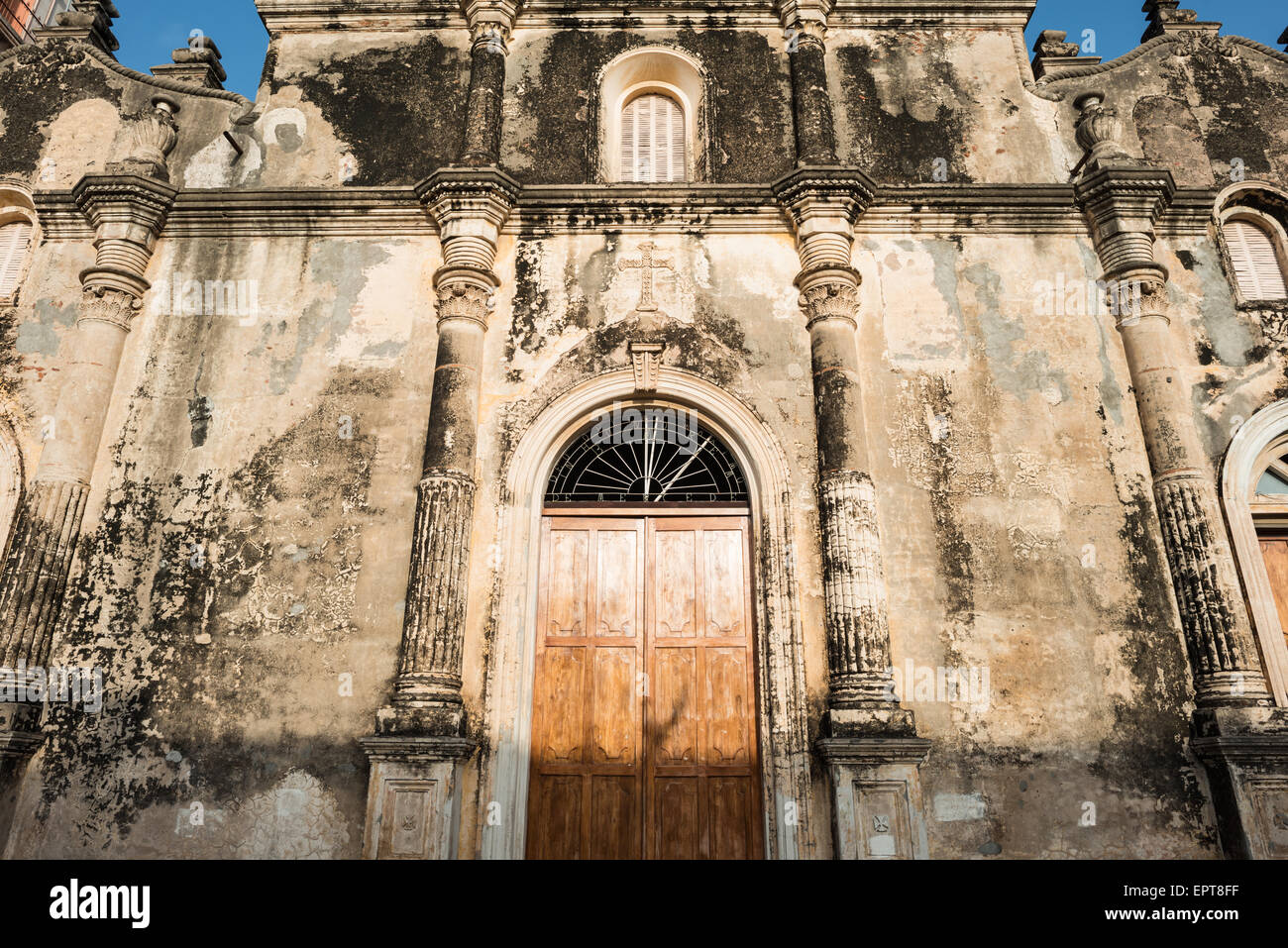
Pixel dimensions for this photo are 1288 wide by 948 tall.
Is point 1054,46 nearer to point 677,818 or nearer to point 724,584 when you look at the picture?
point 724,584

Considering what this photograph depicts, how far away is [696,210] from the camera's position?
8.62m

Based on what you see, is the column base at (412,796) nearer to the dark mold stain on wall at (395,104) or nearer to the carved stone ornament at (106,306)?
the carved stone ornament at (106,306)

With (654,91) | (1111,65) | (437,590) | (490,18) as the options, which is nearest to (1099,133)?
(1111,65)

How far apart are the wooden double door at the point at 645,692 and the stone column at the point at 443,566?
2.78 feet

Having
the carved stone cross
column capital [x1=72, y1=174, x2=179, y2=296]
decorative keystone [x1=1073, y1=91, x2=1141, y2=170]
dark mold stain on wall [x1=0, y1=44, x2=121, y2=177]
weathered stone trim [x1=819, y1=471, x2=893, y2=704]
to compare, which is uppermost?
dark mold stain on wall [x1=0, y1=44, x2=121, y2=177]

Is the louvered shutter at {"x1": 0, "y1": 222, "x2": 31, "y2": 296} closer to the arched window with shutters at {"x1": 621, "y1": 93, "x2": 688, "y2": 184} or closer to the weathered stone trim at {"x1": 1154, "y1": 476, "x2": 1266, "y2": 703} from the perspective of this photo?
the arched window with shutters at {"x1": 621, "y1": 93, "x2": 688, "y2": 184}

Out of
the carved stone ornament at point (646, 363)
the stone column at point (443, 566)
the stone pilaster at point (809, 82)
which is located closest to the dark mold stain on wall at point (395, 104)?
the stone column at point (443, 566)

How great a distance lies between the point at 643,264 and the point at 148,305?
480 centimetres

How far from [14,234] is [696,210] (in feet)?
23.2

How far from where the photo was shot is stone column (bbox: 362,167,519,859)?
6523 millimetres

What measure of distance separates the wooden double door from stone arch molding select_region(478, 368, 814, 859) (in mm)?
185

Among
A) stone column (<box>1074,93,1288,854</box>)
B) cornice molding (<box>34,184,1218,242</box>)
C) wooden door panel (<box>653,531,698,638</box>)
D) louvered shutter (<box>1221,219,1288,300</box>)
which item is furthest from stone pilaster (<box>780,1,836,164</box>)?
louvered shutter (<box>1221,219,1288,300</box>)

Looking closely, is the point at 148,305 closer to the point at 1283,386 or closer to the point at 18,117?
the point at 18,117

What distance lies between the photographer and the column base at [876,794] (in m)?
6.41
